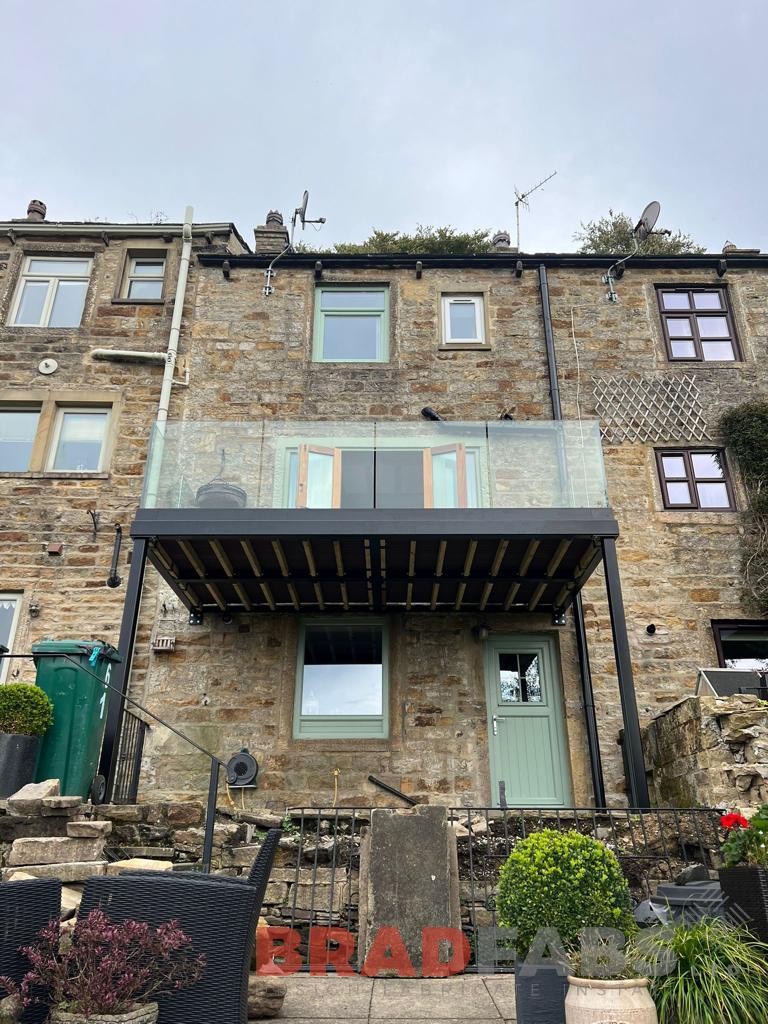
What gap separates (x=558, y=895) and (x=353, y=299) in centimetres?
938

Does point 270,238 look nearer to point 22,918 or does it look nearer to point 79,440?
point 79,440

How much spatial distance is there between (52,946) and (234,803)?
5612 millimetres

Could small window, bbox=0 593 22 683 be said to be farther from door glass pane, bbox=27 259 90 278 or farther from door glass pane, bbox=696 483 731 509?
door glass pane, bbox=696 483 731 509

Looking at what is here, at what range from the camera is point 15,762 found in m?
6.12

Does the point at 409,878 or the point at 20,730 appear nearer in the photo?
the point at 409,878

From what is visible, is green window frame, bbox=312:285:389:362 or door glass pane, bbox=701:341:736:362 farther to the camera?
green window frame, bbox=312:285:389:362

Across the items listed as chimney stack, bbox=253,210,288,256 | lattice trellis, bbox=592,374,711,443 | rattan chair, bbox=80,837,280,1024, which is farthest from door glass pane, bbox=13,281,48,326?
rattan chair, bbox=80,837,280,1024

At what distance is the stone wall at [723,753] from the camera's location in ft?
19.9

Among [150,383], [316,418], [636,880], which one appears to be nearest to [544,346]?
[316,418]

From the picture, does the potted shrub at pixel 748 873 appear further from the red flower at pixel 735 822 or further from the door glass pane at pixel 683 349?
the door glass pane at pixel 683 349

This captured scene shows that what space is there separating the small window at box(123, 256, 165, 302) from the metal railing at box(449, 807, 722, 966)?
8.68 metres

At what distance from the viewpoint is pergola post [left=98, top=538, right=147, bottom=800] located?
21.2ft

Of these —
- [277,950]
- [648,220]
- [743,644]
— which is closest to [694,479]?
[743,644]

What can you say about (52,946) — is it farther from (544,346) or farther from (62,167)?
(62,167)
